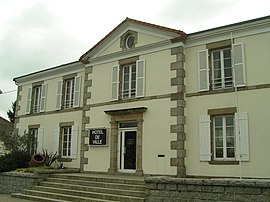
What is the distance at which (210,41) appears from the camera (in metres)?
12.5

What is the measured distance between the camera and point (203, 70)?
12.4 metres

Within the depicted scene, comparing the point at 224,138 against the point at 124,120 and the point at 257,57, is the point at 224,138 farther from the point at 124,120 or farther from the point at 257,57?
the point at 124,120

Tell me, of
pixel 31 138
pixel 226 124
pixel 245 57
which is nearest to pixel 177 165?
pixel 226 124

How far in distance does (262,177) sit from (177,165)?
2.87 m

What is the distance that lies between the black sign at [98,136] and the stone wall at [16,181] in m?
2.60

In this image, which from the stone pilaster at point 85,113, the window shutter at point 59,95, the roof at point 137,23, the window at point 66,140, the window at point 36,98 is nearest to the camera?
the roof at point 137,23

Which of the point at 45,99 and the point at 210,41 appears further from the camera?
the point at 45,99

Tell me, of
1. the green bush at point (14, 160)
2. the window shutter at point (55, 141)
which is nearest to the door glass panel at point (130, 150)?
the window shutter at point (55, 141)

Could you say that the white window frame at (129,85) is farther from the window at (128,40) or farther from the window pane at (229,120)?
the window pane at (229,120)

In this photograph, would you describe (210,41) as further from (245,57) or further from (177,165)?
(177,165)

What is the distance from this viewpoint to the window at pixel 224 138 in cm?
1143

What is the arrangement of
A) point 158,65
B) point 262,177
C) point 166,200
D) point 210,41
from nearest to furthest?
point 166,200 < point 262,177 < point 210,41 < point 158,65

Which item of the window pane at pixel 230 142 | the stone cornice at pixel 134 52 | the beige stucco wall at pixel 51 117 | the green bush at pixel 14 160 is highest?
the stone cornice at pixel 134 52

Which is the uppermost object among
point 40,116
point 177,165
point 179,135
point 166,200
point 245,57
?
point 245,57
